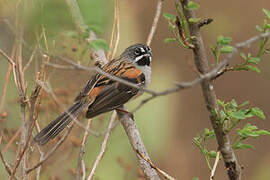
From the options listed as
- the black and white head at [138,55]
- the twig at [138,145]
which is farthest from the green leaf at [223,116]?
the black and white head at [138,55]

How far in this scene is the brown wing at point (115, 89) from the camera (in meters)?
4.88

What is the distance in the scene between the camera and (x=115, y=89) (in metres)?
5.14

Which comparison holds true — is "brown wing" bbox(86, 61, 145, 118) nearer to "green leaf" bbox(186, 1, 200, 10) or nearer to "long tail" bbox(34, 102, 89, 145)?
"long tail" bbox(34, 102, 89, 145)

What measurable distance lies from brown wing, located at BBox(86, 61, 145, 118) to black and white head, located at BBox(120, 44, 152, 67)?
0.34 feet

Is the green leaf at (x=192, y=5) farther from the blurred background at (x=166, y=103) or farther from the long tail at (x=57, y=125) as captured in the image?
the blurred background at (x=166, y=103)

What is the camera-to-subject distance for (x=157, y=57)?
8602 millimetres

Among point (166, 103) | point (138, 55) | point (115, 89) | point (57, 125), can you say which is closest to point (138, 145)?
point (57, 125)

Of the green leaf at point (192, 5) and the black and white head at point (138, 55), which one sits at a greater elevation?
the black and white head at point (138, 55)

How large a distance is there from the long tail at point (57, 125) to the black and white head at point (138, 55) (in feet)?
2.94

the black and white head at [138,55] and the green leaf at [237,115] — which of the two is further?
the black and white head at [138,55]

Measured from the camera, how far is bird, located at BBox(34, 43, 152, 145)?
4.85m

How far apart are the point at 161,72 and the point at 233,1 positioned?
2384mm

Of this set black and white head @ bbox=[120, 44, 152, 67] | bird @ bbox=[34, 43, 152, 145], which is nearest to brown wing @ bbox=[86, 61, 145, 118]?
bird @ bbox=[34, 43, 152, 145]

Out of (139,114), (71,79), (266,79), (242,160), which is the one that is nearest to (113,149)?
(139,114)
